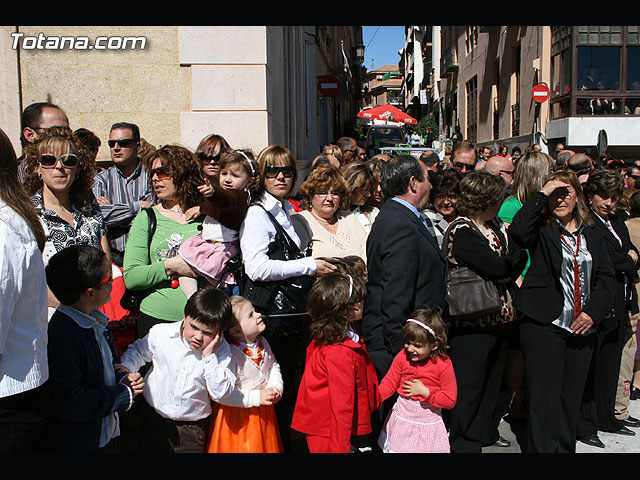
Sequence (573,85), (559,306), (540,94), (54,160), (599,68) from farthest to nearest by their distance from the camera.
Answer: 1. (599,68)
2. (573,85)
3. (540,94)
4. (559,306)
5. (54,160)

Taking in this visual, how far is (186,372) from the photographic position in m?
2.89

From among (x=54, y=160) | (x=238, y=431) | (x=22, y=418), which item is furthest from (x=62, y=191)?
(x=238, y=431)

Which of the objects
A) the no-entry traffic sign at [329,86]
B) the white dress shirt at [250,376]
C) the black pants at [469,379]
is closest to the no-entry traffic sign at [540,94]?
the no-entry traffic sign at [329,86]

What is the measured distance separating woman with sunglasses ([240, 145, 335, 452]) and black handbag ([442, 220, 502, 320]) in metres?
0.92

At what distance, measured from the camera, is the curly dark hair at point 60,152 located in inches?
124

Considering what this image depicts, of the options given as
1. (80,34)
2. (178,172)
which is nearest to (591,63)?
(80,34)

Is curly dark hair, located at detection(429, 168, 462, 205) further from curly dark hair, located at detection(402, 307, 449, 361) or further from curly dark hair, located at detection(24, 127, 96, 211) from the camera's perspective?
curly dark hair, located at detection(24, 127, 96, 211)

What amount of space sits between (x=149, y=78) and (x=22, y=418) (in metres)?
5.00

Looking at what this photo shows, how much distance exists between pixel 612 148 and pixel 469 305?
19.3 metres

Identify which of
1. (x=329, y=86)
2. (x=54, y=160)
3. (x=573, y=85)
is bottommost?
(x=54, y=160)

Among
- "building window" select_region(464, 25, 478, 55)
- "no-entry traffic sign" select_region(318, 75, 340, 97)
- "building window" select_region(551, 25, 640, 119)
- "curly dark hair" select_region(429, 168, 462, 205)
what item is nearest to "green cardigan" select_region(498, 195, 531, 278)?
"curly dark hair" select_region(429, 168, 462, 205)

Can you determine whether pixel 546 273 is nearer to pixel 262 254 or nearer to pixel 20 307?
pixel 262 254

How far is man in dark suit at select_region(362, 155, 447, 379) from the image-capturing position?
3262 mm

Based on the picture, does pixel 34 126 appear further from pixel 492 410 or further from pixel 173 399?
pixel 492 410
